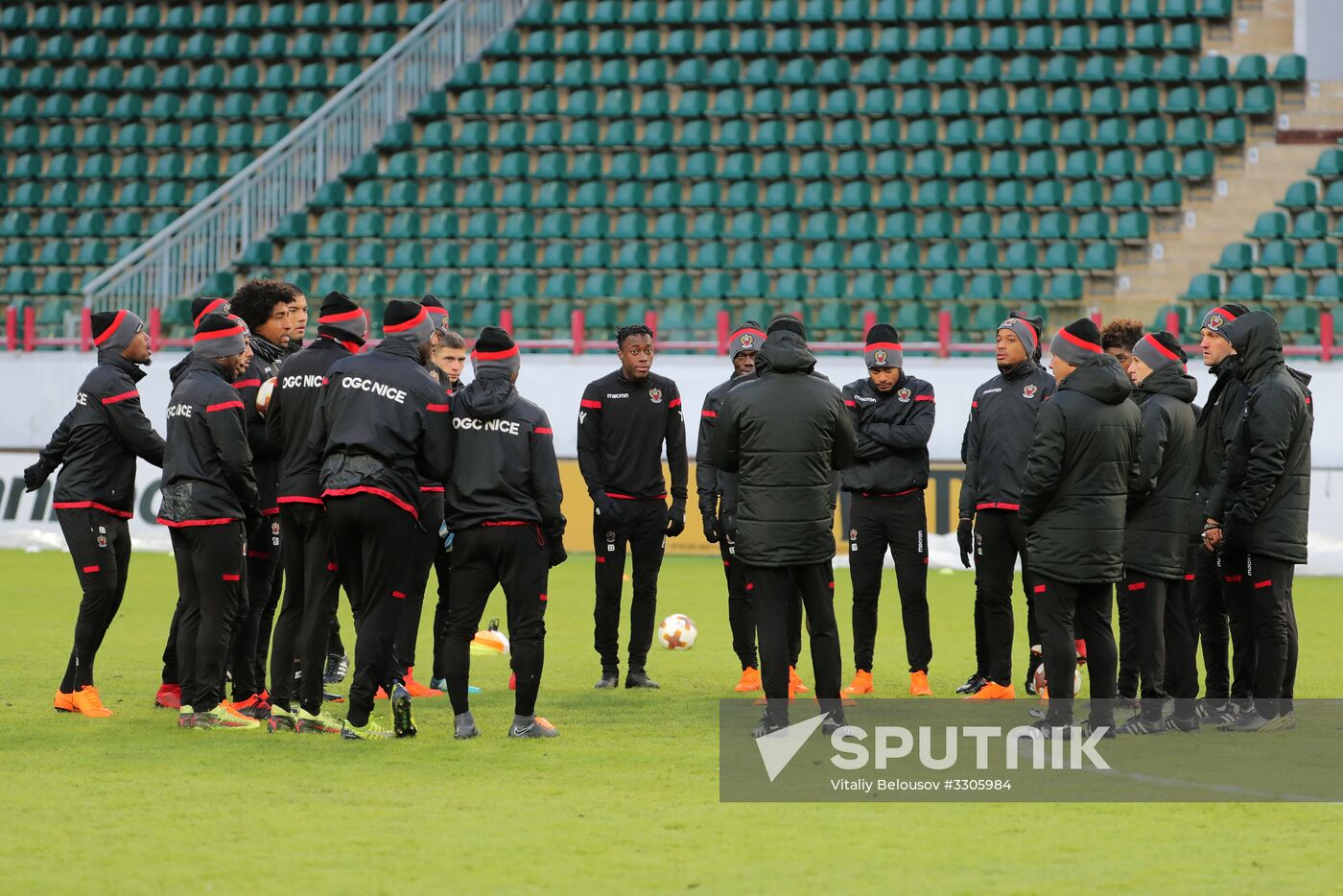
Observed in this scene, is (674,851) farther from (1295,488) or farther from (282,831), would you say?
(1295,488)

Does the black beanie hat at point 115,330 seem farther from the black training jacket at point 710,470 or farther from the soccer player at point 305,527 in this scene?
the black training jacket at point 710,470

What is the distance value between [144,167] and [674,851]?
23218 mm

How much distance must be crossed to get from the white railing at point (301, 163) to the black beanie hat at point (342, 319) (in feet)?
50.2

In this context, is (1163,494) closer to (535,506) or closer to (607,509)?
(535,506)

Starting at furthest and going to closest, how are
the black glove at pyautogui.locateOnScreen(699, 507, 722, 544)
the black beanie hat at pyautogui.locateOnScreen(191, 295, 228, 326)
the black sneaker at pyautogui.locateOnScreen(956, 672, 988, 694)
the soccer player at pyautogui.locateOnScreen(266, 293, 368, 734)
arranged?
the black sneaker at pyautogui.locateOnScreen(956, 672, 988, 694) → the black glove at pyautogui.locateOnScreen(699, 507, 722, 544) → the black beanie hat at pyautogui.locateOnScreen(191, 295, 228, 326) → the soccer player at pyautogui.locateOnScreen(266, 293, 368, 734)

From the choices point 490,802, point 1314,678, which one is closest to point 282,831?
point 490,802

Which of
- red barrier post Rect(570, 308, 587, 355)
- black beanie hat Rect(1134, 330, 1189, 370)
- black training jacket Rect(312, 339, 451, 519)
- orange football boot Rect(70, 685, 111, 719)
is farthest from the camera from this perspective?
red barrier post Rect(570, 308, 587, 355)

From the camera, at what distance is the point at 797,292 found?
2225cm

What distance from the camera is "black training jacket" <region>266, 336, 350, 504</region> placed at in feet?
26.3

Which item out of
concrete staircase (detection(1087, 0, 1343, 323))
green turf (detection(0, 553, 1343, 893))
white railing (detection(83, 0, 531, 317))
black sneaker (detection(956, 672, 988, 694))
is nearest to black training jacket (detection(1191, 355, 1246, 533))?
black sneaker (detection(956, 672, 988, 694))

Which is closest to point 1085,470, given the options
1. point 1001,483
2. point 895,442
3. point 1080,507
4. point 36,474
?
point 1080,507

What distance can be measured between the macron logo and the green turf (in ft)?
0.83

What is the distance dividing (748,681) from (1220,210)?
16118mm

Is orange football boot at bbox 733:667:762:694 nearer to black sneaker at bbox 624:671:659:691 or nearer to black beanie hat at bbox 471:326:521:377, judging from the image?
black sneaker at bbox 624:671:659:691
